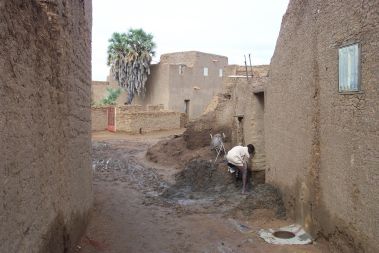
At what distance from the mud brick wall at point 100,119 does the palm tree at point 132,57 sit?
577 centimetres

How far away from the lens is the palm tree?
106 feet

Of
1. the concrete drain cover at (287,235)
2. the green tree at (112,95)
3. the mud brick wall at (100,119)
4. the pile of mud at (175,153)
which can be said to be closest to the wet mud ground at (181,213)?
the concrete drain cover at (287,235)

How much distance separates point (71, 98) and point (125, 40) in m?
27.4

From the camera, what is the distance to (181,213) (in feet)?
30.2

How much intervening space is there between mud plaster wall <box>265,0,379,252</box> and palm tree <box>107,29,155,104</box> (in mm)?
24024

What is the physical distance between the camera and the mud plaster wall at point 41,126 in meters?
3.44

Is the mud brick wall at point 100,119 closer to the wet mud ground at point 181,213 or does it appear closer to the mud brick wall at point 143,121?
the mud brick wall at point 143,121

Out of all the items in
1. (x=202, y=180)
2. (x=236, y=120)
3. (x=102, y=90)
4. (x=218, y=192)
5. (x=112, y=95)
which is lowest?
(x=218, y=192)

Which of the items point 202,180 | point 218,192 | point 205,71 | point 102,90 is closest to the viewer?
point 218,192

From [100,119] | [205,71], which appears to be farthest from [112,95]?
[205,71]

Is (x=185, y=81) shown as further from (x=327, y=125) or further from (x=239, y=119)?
(x=327, y=125)

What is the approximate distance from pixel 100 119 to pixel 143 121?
3.17 m

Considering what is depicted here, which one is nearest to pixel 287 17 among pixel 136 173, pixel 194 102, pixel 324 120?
pixel 324 120

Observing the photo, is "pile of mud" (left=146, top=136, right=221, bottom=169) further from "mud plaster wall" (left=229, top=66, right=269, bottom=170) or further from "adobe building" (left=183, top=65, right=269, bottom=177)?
"mud plaster wall" (left=229, top=66, right=269, bottom=170)
